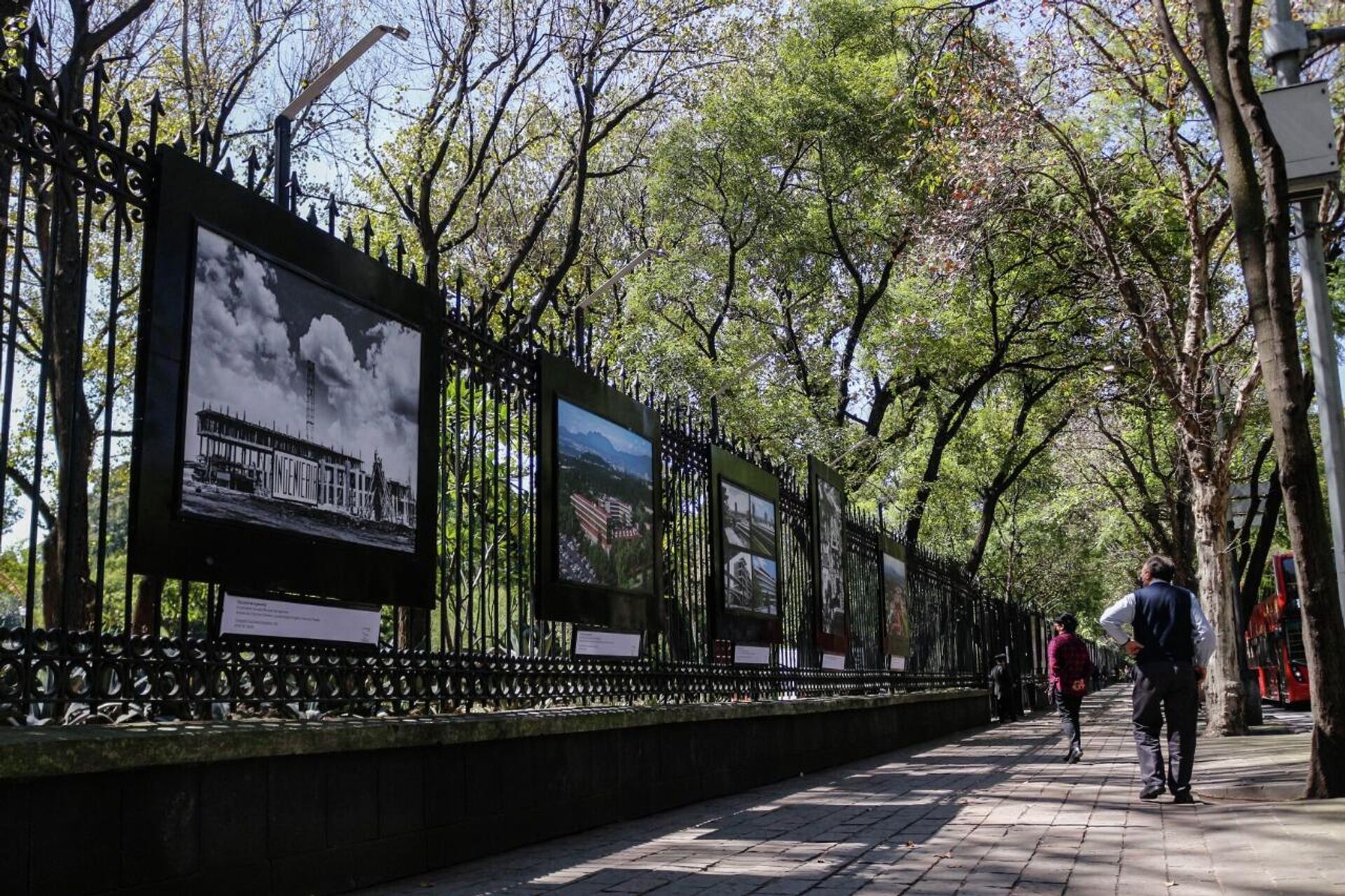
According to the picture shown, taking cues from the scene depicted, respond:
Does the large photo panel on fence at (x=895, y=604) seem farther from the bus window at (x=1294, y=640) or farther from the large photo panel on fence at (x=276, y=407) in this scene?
the bus window at (x=1294, y=640)

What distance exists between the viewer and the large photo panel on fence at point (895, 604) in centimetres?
1745

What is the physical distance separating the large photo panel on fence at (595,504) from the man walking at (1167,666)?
3.51 m

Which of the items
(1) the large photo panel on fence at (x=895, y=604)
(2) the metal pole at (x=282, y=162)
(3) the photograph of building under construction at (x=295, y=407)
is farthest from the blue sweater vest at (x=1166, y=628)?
(1) the large photo panel on fence at (x=895, y=604)

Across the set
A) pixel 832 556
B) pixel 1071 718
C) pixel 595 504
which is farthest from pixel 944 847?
pixel 832 556

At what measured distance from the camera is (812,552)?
46.7 feet

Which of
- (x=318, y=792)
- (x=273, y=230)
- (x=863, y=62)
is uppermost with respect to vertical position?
(x=863, y=62)

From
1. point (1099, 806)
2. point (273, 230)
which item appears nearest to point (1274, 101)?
point (1099, 806)

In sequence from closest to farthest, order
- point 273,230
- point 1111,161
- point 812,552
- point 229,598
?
point 229,598 < point 273,230 < point 812,552 < point 1111,161

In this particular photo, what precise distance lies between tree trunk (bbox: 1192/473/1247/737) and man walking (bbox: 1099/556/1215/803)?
797 centimetres

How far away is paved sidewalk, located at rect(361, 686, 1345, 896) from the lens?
19.4ft

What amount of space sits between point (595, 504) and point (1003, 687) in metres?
20.4

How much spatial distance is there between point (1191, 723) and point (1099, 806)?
889 millimetres

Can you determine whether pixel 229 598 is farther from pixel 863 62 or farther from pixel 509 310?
pixel 863 62

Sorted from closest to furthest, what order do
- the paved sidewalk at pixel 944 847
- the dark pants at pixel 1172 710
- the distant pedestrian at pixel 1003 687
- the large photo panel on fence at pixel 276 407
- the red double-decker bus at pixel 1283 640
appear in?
the large photo panel on fence at pixel 276 407
the paved sidewalk at pixel 944 847
the dark pants at pixel 1172 710
the distant pedestrian at pixel 1003 687
the red double-decker bus at pixel 1283 640
